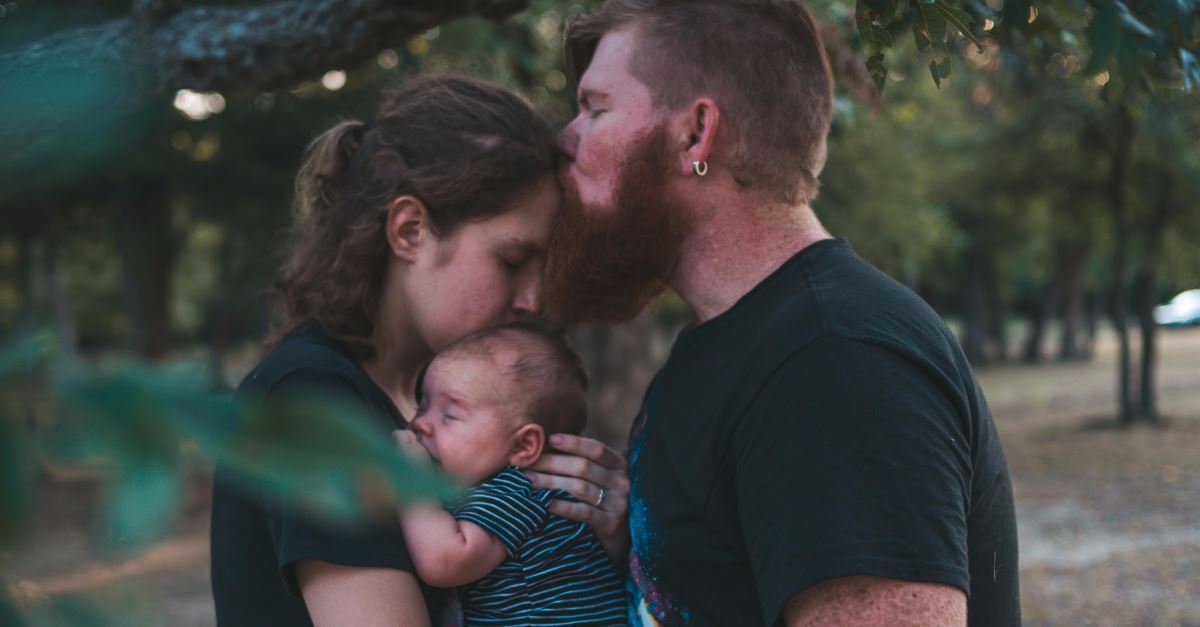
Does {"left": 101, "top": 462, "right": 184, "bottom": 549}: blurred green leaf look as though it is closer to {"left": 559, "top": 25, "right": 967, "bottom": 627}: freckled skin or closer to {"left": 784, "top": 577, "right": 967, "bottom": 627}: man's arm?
{"left": 784, "top": 577, "right": 967, "bottom": 627}: man's arm

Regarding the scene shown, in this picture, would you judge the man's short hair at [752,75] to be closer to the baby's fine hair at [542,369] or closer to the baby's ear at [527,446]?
the baby's fine hair at [542,369]

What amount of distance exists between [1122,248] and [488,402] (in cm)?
1674

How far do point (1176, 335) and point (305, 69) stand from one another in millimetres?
55302

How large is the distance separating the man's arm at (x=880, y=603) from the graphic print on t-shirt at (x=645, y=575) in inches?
15.7

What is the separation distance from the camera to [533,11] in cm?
726

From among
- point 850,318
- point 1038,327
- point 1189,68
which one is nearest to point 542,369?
point 850,318

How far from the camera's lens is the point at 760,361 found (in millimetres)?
1942

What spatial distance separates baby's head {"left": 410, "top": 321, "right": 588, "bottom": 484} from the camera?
246cm

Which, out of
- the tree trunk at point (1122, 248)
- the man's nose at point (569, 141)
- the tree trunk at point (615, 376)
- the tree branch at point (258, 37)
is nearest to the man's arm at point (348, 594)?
the man's nose at point (569, 141)

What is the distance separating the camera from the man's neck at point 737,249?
2309mm

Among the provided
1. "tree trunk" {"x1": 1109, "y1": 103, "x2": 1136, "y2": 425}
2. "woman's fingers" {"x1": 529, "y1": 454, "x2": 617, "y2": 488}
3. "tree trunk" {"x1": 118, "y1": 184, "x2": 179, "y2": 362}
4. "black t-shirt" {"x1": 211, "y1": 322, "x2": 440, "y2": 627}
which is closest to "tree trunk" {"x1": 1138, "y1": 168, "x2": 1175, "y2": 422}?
"tree trunk" {"x1": 1109, "y1": 103, "x2": 1136, "y2": 425}

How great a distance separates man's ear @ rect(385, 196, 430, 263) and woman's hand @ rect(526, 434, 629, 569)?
0.55 metres

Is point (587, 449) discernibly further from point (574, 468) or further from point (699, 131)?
point (699, 131)

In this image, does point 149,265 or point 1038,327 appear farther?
point 1038,327
